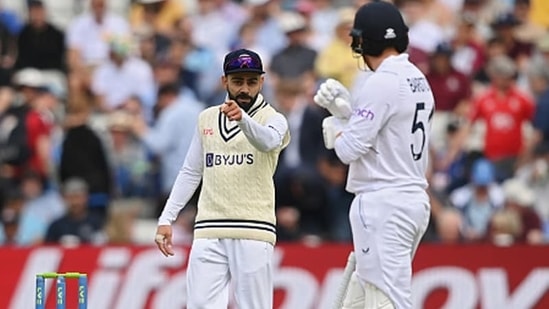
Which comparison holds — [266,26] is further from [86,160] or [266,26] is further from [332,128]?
[332,128]

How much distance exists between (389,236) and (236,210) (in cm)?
95

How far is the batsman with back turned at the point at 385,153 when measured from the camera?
35.1ft

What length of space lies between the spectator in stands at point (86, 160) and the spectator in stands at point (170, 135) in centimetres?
49

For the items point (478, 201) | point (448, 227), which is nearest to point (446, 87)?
point (478, 201)

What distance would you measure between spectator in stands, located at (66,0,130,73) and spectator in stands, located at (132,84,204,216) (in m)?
1.67

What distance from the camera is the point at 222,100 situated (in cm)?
1812

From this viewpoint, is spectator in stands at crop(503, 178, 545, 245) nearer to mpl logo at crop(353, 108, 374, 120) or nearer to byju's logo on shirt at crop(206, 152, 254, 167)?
mpl logo at crop(353, 108, 374, 120)

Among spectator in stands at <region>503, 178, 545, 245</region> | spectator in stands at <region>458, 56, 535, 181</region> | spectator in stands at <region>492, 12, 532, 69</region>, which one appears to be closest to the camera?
spectator in stands at <region>503, 178, 545, 245</region>

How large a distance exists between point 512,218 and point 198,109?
3.66 m

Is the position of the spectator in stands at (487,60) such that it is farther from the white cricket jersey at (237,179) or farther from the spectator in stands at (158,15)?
the white cricket jersey at (237,179)

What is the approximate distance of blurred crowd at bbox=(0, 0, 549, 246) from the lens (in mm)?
16547

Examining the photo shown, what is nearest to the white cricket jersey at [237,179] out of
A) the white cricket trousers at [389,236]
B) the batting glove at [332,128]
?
the batting glove at [332,128]

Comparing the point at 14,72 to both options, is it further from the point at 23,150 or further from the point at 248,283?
the point at 248,283

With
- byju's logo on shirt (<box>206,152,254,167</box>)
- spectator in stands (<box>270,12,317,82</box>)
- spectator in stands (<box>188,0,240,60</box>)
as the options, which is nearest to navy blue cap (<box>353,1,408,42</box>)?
byju's logo on shirt (<box>206,152,254,167</box>)
